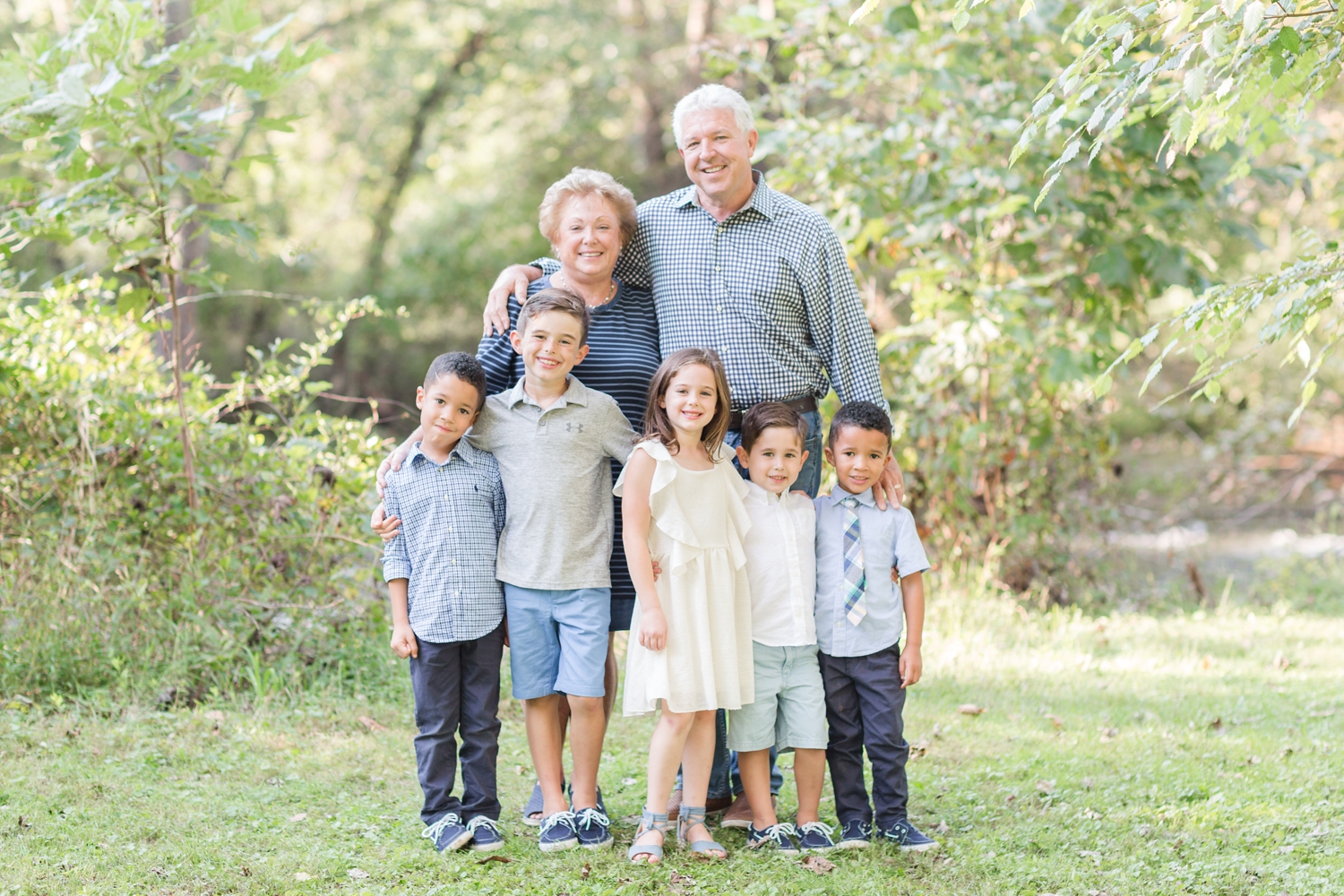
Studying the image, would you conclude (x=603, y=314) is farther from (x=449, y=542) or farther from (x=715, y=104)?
(x=449, y=542)

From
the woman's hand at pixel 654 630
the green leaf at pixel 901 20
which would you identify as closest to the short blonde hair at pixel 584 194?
the woman's hand at pixel 654 630

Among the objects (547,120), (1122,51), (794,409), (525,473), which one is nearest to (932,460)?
(794,409)

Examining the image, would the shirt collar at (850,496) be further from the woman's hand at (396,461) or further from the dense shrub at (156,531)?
the dense shrub at (156,531)

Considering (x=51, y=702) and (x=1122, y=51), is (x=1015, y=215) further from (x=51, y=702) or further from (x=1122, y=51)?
(x=51, y=702)

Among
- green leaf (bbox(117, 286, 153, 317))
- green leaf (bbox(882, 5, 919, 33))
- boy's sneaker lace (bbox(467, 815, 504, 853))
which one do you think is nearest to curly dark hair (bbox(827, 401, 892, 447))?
boy's sneaker lace (bbox(467, 815, 504, 853))

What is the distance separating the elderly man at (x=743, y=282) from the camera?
3.13 metres

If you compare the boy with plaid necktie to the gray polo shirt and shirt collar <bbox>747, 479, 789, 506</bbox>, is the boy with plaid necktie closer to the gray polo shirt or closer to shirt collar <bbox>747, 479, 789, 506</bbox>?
shirt collar <bbox>747, 479, 789, 506</bbox>

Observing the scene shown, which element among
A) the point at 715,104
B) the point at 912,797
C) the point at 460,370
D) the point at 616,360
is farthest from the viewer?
the point at 912,797

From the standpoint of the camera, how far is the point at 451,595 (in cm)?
298

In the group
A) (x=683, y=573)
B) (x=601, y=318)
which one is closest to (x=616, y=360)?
(x=601, y=318)

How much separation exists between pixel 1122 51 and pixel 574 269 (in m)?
1.42

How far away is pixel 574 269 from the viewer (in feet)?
10.3

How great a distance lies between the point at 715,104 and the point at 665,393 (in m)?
A: 0.76

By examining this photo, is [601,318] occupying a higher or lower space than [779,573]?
higher
